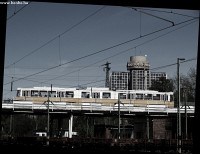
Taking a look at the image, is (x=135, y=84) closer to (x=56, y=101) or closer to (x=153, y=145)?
(x=56, y=101)

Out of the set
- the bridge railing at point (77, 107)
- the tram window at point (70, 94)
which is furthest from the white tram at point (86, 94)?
the bridge railing at point (77, 107)

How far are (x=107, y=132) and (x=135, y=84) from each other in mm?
83486

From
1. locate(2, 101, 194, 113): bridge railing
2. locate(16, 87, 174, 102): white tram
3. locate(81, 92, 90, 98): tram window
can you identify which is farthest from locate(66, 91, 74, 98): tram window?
locate(2, 101, 194, 113): bridge railing

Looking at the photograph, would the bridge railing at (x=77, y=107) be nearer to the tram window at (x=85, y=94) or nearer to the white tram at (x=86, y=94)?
the white tram at (x=86, y=94)

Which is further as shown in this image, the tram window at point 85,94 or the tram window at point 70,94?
the tram window at point 85,94

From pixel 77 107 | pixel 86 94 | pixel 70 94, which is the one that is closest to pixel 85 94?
pixel 86 94

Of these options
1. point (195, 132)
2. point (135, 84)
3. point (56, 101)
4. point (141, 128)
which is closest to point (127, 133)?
point (141, 128)

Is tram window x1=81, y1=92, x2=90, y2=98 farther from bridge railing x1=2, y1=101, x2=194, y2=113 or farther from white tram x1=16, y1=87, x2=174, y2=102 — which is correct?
bridge railing x1=2, y1=101, x2=194, y2=113

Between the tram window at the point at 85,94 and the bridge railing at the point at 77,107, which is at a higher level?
the tram window at the point at 85,94

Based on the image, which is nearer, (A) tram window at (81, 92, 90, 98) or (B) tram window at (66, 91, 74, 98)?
(B) tram window at (66, 91, 74, 98)

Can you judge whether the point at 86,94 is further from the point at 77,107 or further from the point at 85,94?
the point at 77,107

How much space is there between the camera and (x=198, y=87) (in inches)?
402

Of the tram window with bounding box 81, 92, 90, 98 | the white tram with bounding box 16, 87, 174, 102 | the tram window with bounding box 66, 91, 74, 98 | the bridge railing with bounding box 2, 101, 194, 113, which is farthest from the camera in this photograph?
the tram window with bounding box 81, 92, 90, 98

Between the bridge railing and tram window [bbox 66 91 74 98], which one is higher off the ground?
tram window [bbox 66 91 74 98]
